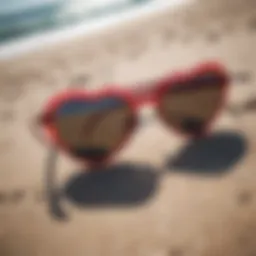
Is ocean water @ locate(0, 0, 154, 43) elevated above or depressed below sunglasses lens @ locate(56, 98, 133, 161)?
above

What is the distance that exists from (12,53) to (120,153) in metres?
0.10

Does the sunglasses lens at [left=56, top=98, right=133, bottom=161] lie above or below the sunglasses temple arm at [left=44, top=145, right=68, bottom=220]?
above

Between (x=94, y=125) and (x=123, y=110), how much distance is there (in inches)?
0.8

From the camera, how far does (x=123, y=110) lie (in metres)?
0.32

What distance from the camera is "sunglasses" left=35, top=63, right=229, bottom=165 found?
0.31m

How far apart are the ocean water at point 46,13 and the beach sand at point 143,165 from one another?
0.05 ft

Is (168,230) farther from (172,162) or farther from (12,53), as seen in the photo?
(12,53)

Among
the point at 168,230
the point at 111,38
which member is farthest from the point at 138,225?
the point at 111,38

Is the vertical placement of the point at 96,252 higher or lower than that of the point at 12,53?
lower

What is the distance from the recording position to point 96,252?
28 centimetres

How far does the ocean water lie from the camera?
12.9 inches

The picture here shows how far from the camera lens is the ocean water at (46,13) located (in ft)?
1.08

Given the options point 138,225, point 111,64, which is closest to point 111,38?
point 111,64

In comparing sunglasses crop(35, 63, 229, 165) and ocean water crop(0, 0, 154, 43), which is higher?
ocean water crop(0, 0, 154, 43)
